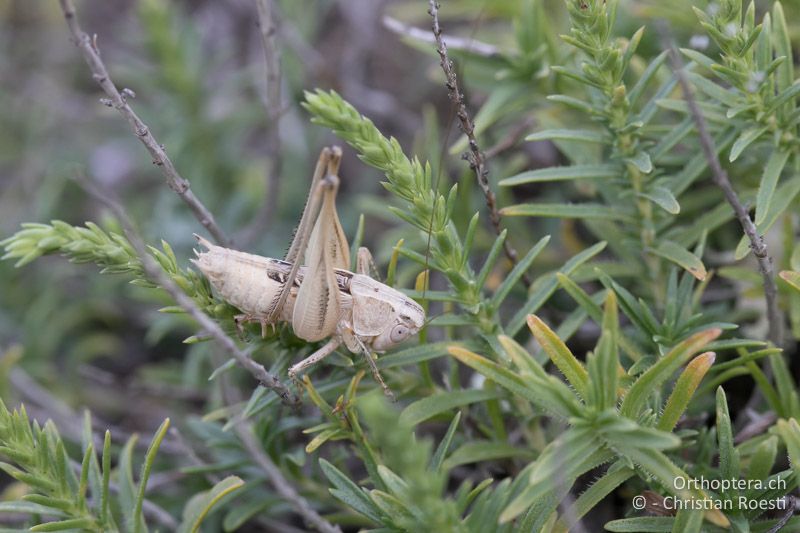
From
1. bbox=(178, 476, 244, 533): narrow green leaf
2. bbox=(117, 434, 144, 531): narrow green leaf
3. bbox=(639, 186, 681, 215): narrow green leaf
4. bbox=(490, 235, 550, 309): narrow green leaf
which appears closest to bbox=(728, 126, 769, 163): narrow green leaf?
bbox=(639, 186, 681, 215): narrow green leaf

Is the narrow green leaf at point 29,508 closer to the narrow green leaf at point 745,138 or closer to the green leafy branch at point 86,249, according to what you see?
the green leafy branch at point 86,249

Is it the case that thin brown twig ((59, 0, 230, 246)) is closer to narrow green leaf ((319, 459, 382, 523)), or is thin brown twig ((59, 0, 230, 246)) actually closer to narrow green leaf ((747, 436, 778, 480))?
narrow green leaf ((319, 459, 382, 523))

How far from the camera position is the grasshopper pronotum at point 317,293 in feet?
6.40

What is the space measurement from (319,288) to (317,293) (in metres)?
0.02

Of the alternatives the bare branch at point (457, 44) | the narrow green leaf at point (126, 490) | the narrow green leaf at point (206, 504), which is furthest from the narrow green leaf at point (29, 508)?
the bare branch at point (457, 44)

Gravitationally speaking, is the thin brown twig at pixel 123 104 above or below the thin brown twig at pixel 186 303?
above

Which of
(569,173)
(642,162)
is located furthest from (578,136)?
(642,162)

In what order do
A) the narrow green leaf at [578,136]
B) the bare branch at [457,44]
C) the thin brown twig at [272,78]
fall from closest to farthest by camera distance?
the narrow green leaf at [578,136]
the thin brown twig at [272,78]
the bare branch at [457,44]

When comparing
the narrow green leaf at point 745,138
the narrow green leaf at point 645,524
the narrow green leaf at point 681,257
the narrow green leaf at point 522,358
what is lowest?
the narrow green leaf at point 645,524

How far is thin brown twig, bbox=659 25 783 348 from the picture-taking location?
5.36ft

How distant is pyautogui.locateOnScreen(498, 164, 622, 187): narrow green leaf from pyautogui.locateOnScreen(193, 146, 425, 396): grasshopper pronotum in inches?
20.6

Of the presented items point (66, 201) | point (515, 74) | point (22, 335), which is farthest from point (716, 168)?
point (66, 201)

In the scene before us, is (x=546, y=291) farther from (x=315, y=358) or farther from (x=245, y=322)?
(x=245, y=322)

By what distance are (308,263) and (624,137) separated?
3.36 feet
